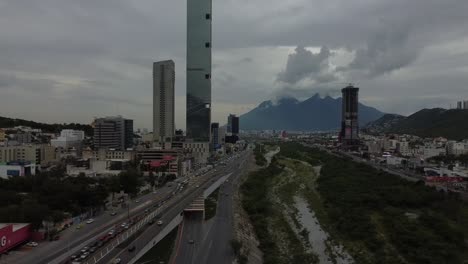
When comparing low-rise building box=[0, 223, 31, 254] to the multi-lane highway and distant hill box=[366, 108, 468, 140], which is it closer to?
the multi-lane highway

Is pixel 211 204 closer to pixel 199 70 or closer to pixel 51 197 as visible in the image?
pixel 51 197

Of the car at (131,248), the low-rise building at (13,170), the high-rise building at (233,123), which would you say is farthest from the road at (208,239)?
the high-rise building at (233,123)

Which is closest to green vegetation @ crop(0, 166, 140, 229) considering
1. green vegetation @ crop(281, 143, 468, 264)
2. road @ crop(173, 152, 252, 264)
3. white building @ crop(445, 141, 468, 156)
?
road @ crop(173, 152, 252, 264)

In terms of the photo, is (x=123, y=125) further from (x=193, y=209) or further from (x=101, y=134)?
(x=193, y=209)

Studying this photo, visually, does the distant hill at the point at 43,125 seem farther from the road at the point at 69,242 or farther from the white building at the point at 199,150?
the road at the point at 69,242

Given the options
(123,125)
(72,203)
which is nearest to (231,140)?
(123,125)

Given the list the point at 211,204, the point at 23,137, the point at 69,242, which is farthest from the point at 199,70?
the point at 69,242

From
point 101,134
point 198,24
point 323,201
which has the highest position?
point 198,24
